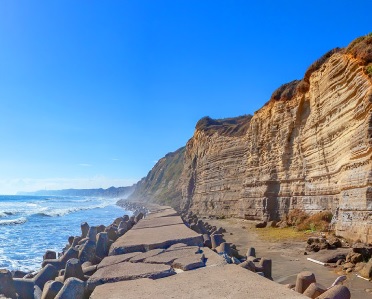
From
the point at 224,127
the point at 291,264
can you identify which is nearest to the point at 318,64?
the point at 291,264

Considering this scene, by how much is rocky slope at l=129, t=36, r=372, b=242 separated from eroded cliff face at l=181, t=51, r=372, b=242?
27mm

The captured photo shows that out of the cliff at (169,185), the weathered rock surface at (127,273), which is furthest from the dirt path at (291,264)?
the cliff at (169,185)

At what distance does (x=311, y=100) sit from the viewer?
650 inches

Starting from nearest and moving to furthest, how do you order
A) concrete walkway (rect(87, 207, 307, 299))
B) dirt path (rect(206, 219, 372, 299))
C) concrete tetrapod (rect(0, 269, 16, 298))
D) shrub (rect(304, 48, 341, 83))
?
concrete walkway (rect(87, 207, 307, 299)), concrete tetrapod (rect(0, 269, 16, 298)), dirt path (rect(206, 219, 372, 299)), shrub (rect(304, 48, 341, 83))

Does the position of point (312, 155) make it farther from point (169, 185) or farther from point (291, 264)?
point (169, 185)

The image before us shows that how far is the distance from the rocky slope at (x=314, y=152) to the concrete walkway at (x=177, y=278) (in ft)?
19.6

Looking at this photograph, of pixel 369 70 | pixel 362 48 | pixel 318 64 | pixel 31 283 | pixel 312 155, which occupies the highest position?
pixel 318 64

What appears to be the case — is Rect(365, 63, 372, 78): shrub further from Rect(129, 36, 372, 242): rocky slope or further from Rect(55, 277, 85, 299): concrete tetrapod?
Rect(55, 277, 85, 299): concrete tetrapod

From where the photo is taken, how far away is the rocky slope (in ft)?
34.7

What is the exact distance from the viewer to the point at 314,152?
15570mm

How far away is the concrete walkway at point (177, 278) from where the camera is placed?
357cm

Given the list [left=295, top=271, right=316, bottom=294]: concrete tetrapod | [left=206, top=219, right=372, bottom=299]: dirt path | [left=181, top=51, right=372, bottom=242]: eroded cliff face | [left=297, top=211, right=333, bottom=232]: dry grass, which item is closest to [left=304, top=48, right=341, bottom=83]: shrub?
[left=181, top=51, right=372, bottom=242]: eroded cliff face

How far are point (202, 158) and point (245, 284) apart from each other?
110ft

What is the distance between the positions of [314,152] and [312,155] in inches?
9.8
